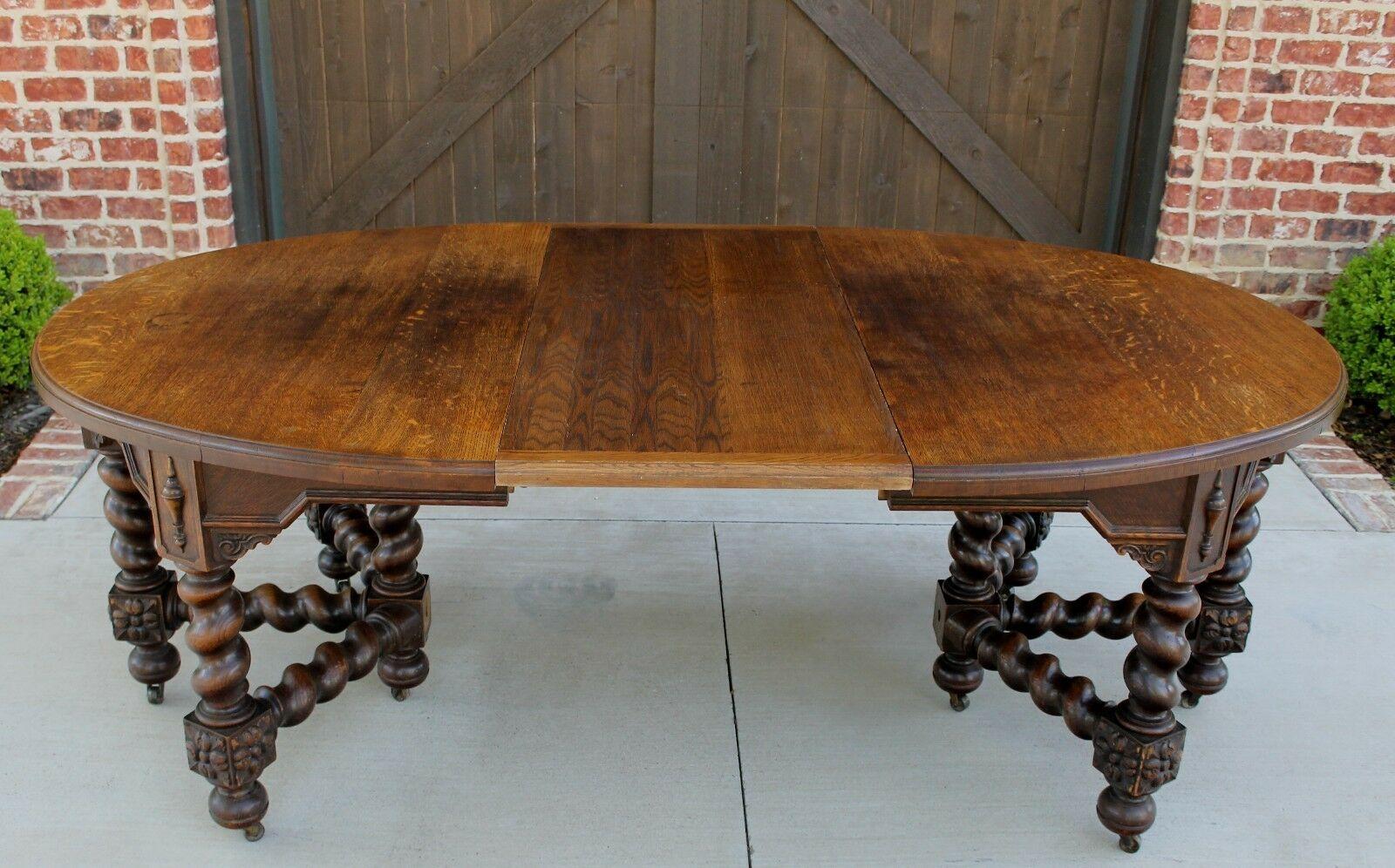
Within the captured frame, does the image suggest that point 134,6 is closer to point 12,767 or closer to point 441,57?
point 441,57

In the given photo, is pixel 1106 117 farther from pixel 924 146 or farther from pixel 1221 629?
pixel 1221 629

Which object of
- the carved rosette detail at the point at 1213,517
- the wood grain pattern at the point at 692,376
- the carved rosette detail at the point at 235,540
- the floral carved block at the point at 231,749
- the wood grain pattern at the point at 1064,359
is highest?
the wood grain pattern at the point at 1064,359

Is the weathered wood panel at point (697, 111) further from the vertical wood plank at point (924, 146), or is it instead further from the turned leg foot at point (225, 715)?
the turned leg foot at point (225, 715)

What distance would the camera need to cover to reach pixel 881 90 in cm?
462

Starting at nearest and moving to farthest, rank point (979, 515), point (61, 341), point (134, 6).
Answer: point (61, 341)
point (979, 515)
point (134, 6)

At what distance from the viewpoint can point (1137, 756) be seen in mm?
2299

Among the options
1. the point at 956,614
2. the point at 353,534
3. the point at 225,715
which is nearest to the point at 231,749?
the point at 225,715

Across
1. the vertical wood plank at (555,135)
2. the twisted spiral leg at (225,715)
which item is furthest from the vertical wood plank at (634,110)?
the twisted spiral leg at (225,715)

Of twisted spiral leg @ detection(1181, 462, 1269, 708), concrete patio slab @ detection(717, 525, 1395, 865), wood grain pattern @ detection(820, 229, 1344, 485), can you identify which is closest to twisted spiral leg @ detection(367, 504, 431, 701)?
concrete patio slab @ detection(717, 525, 1395, 865)

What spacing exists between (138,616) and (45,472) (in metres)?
1.33

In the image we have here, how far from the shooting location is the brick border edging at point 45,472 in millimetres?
3527

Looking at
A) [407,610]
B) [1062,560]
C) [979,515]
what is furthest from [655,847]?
[1062,560]

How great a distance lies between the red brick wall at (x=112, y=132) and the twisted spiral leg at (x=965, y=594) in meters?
2.81

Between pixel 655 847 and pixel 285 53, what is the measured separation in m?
3.25
